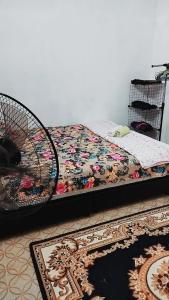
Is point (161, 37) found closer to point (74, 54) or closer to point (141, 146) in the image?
point (74, 54)

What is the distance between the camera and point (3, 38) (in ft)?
9.36

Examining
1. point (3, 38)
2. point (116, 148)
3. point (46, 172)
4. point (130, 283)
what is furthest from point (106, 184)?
point (3, 38)

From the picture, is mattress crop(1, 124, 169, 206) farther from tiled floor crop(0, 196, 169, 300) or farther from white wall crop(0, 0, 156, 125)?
white wall crop(0, 0, 156, 125)

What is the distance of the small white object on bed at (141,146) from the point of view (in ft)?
7.72

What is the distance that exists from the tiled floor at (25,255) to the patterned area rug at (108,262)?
59mm

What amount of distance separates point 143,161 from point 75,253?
99 cm

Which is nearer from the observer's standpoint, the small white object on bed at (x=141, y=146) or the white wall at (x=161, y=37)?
the small white object on bed at (x=141, y=146)

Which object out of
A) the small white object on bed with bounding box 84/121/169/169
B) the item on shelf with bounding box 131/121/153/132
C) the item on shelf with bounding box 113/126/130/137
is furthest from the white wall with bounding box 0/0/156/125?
the item on shelf with bounding box 113/126/130/137

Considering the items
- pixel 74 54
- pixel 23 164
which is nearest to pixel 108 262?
pixel 23 164

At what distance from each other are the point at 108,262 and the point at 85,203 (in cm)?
58

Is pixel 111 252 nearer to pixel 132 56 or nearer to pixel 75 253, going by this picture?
pixel 75 253

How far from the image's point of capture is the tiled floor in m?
1.57

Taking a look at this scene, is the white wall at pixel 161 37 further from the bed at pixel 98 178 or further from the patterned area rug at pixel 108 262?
the patterned area rug at pixel 108 262

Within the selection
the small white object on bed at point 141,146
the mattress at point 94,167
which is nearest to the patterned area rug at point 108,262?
the mattress at point 94,167
